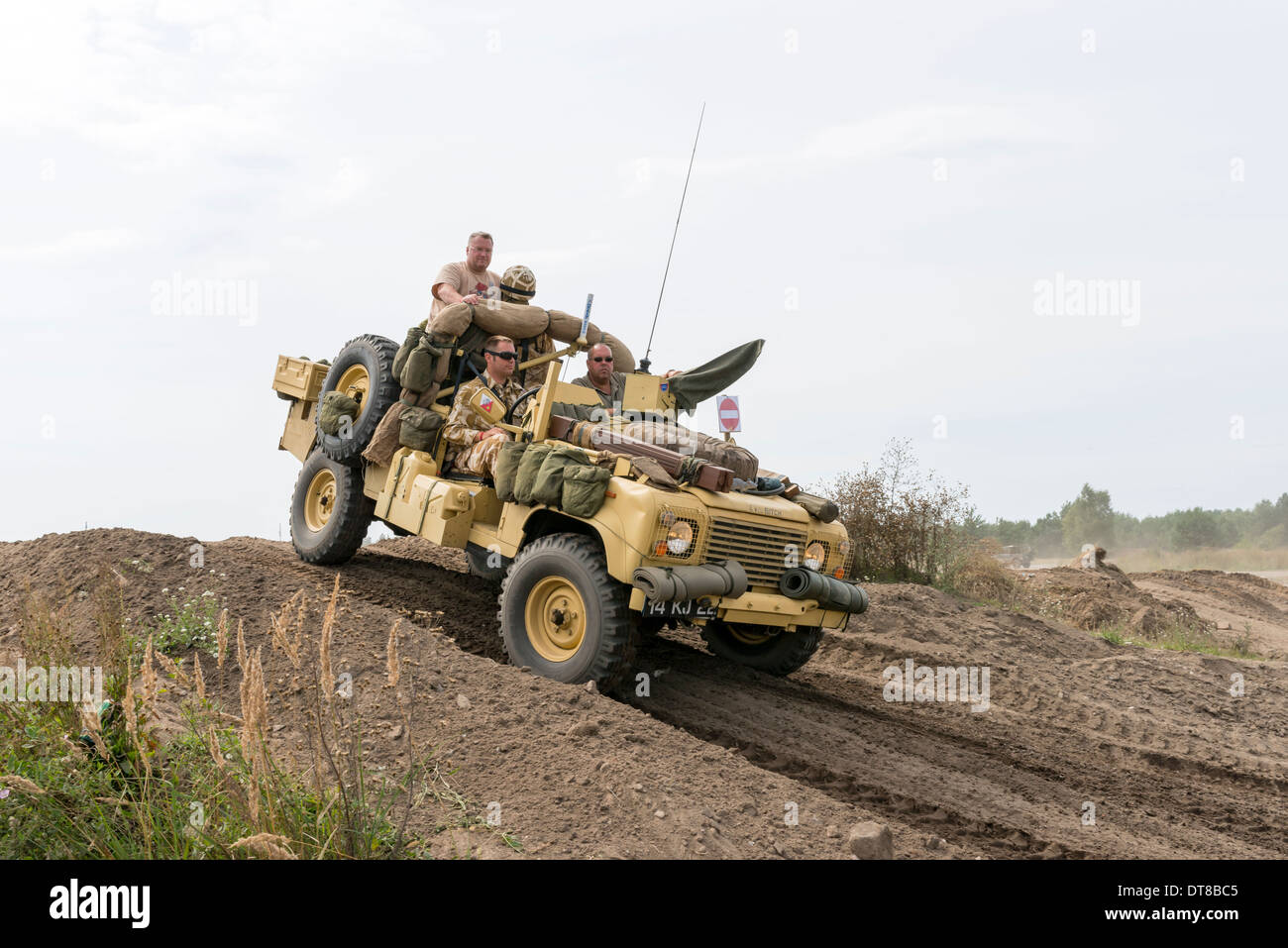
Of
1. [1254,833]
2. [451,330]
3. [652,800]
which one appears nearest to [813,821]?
[652,800]

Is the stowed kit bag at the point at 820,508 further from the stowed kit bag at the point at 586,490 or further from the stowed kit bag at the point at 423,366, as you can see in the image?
the stowed kit bag at the point at 423,366

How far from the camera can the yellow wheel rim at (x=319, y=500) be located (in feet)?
34.0

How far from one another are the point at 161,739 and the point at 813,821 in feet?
11.3

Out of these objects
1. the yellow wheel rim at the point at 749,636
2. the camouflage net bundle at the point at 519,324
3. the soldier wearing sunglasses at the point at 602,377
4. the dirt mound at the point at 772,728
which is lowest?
the dirt mound at the point at 772,728

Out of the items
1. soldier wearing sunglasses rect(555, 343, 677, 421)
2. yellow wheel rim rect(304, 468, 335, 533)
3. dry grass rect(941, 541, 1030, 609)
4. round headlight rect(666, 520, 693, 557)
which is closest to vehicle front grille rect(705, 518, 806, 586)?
round headlight rect(666, 520, 693, 557)

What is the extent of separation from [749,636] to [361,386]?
4.29 m

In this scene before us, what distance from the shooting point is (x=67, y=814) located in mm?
4805

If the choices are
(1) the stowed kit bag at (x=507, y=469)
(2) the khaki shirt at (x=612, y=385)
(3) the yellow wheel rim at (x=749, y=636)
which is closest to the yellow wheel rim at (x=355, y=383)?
(2) the khaki shirt at (x=612, y=385)

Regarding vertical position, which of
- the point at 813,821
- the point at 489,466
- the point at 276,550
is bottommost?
the point at 813,821

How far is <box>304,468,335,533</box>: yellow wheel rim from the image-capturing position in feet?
34.0

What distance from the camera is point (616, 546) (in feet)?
22.0

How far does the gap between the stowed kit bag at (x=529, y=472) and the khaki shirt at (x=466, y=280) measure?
8.99ft

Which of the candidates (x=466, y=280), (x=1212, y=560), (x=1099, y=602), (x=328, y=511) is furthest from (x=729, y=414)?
(x=1212, y=560)

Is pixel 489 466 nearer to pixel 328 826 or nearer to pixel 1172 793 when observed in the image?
pixel 328 826
